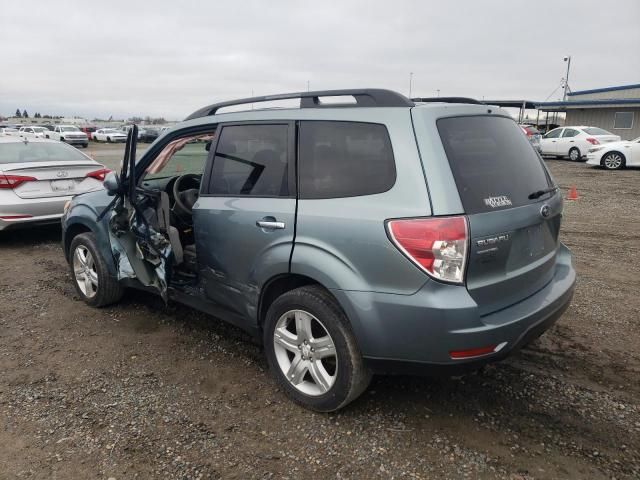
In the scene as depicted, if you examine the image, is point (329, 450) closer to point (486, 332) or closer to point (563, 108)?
point (486, 332)

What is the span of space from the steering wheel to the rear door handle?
1238 millimetres

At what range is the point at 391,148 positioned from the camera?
265 cm

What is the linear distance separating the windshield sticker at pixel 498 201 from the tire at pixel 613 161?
1721 centimetres

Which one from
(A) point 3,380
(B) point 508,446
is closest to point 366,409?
(B) point 508,446

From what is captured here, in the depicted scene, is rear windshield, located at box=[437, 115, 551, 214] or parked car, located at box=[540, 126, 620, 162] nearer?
rear windshield, located at box=[437, 115, 551, 214]

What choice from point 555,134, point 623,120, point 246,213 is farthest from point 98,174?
point 623,120

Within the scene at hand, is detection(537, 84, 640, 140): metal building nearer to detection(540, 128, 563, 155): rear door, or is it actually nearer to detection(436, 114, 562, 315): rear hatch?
detection(540, 128, 563, 155): rear door

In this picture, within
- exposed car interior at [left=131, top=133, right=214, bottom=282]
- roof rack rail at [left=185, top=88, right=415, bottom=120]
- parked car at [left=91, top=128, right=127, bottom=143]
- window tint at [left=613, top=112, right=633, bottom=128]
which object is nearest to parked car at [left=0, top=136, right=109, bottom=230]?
exposed car interior at [left=131, top=133, right=214, bottom=282]

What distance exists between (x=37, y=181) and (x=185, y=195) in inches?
133

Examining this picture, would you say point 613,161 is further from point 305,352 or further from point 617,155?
point 305,352

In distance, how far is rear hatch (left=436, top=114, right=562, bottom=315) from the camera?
2.51 meters

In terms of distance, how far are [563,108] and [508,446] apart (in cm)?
3568

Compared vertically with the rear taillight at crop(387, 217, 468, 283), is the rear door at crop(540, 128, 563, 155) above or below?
above

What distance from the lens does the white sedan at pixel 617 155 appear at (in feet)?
55.2
